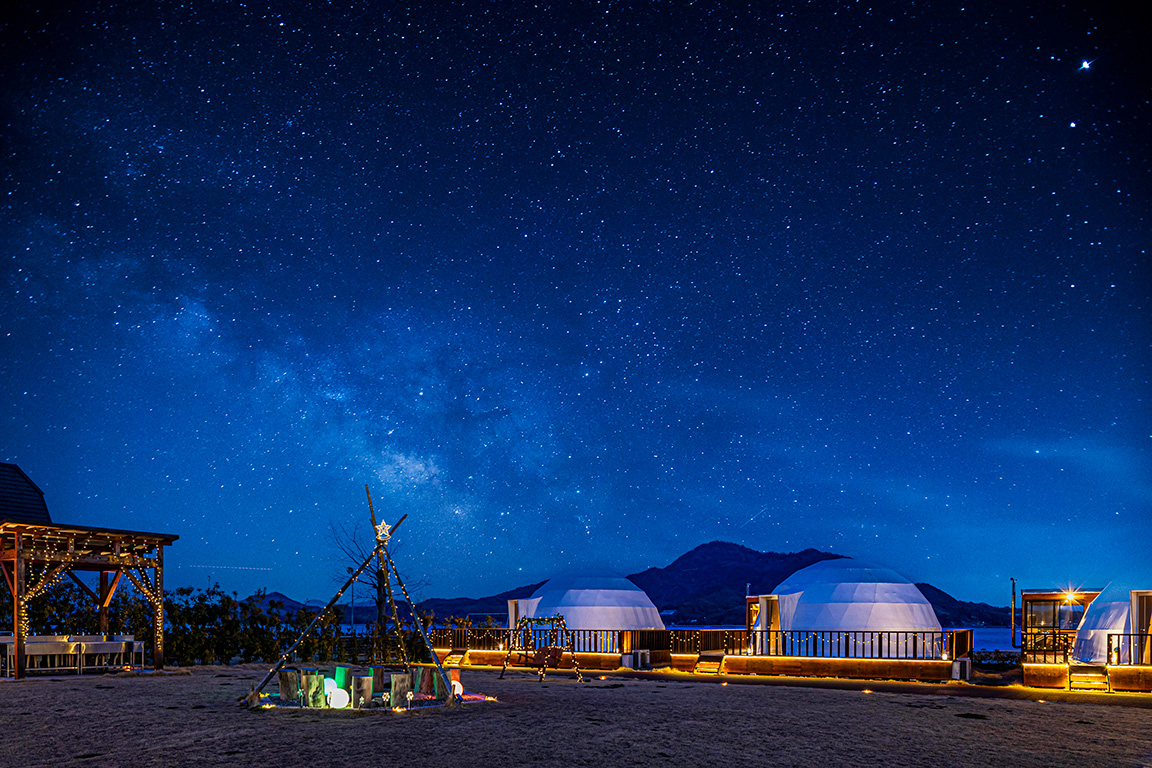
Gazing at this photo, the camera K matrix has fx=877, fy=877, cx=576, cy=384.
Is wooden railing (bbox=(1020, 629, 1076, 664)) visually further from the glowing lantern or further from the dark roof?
the dark roof

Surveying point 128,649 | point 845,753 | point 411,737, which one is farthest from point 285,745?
point 128,649

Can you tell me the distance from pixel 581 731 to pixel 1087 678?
39.7 ft

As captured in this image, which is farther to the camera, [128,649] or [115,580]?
[115,580]

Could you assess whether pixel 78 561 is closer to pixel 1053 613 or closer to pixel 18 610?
pixel 18 610

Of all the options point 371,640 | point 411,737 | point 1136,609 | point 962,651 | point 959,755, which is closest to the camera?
point 959,755

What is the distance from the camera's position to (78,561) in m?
20.2

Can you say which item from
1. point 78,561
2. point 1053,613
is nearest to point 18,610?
point 78,561

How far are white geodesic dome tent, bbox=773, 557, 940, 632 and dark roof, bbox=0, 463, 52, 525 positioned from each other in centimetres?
2575

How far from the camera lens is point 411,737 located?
416 inches

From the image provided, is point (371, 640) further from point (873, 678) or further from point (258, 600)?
point (873, 678)

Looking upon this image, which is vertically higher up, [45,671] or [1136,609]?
[1136,609]

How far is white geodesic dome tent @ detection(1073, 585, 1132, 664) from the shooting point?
19.3 meters

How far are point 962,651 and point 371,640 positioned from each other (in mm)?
17257

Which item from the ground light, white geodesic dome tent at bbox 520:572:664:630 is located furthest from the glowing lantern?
white geodesic dome tent at bbox 520:572:664:630
